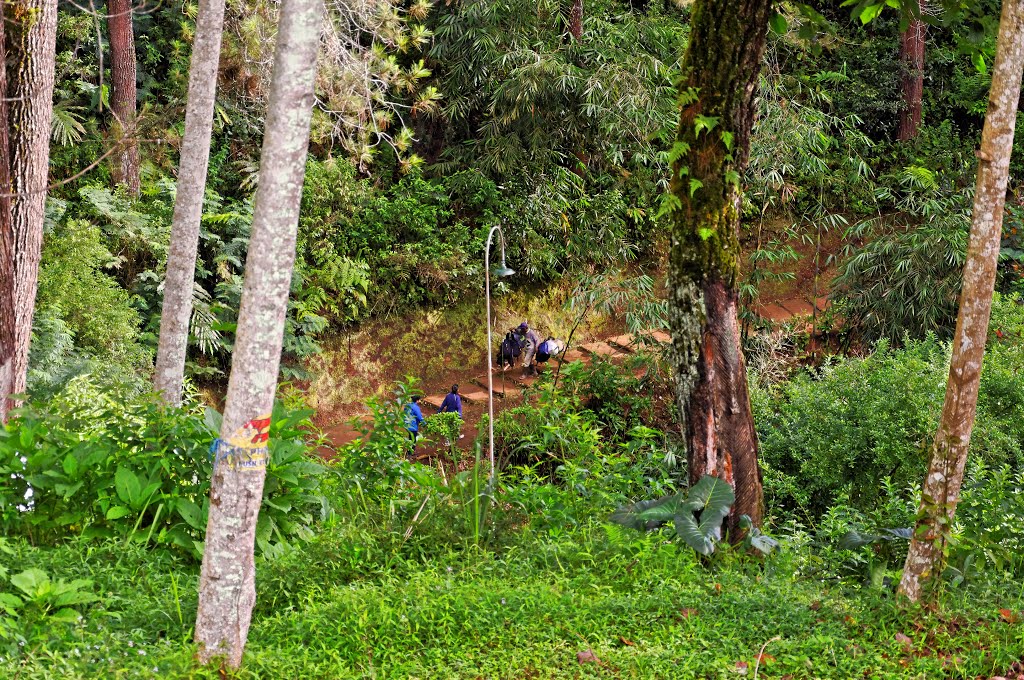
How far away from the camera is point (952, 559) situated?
13.8 ft

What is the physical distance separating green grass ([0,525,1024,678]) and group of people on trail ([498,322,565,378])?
26.3 ft

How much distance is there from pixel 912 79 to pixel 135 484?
47.6 ft

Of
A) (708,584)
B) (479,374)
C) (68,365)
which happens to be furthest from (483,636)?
(479,374)

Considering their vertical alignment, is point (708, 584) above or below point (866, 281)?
below

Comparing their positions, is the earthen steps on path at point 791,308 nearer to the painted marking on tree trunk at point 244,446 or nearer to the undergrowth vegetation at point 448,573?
the undergrowth vegetation at point 448,573

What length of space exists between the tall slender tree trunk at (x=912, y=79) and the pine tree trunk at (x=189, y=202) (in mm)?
12079

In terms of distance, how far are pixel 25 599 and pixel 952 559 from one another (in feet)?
13.2

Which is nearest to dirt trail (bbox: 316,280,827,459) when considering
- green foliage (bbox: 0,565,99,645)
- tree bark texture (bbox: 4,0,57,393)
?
tree bark texture (bbox: 4,0,57,393)

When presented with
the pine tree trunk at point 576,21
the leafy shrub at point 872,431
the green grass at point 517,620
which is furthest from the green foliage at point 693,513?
the pine tree trunk at point 576,21

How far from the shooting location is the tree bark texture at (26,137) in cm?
631

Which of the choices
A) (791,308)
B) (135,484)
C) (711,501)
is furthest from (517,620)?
(791,308)

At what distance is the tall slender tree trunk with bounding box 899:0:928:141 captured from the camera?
14.8 metres

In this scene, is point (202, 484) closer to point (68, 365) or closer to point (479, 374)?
point (68, 365)

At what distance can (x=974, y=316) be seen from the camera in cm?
395
